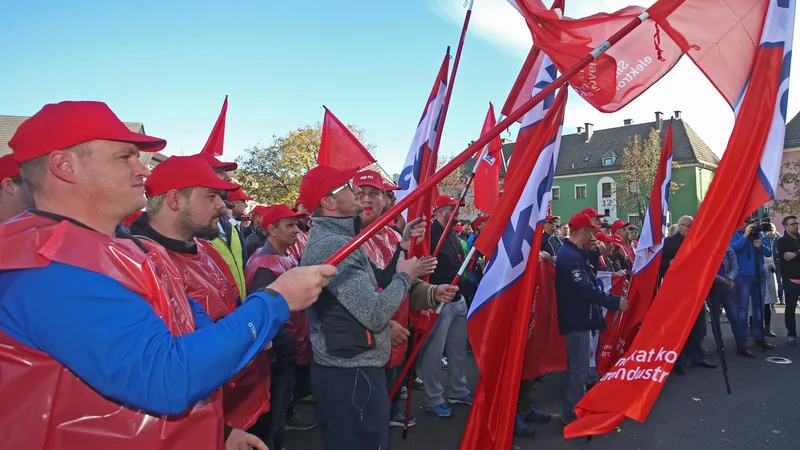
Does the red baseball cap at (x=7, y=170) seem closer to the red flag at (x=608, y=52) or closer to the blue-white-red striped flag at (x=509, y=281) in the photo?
the blue-white-red striped flag at (x=509, y=281)

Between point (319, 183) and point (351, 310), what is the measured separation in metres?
0.81

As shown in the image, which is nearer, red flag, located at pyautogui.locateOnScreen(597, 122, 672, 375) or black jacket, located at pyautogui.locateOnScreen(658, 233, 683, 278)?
red flag, located at pyautogui.locateOnScreen(597, 122, 672, 375)

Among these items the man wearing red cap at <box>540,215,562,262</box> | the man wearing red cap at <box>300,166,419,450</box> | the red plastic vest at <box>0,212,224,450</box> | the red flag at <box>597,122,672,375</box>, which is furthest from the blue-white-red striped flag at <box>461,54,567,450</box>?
the man wearing red cap at <box>540,215,562,262</box>

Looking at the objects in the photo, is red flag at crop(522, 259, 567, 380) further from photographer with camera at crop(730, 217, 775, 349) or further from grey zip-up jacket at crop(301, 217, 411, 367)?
photographer with camera at crop(730, 217, 775, 349)

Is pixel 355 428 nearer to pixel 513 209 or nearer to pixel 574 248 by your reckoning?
pixel 513 209

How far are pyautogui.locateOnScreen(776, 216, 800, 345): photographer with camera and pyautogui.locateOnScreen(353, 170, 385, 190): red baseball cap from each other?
8.03 metres

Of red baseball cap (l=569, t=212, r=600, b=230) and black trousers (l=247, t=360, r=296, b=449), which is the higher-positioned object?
red baseball cap (l=569, t=212, r=600, b=230)

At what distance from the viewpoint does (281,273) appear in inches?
171

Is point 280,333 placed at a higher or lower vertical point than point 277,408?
higher

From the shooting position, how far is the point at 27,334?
1.33 meters

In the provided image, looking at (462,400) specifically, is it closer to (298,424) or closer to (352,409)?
(298,424)

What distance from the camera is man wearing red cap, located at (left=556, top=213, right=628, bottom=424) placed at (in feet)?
17.4

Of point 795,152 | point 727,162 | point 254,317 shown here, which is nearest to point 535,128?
point 727,162

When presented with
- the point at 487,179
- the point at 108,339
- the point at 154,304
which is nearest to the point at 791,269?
the point at 487,179
